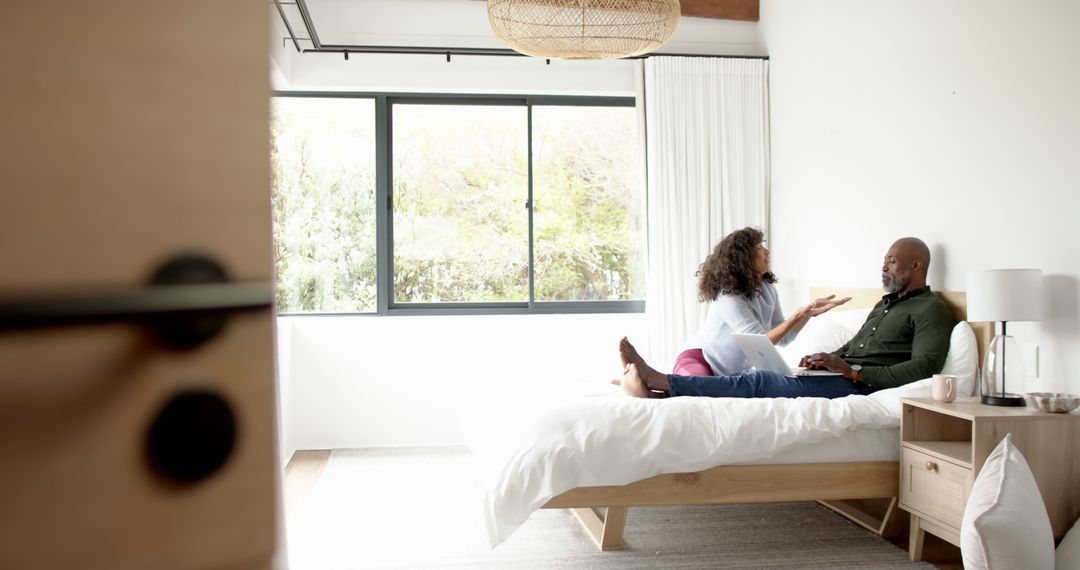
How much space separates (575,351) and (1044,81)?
2.72 metres

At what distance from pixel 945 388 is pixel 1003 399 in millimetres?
160

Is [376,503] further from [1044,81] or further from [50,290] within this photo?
[50,290]

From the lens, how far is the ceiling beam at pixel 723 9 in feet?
15.4

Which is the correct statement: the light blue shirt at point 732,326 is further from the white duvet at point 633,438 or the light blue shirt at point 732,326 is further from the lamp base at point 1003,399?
the lamp base at point 1003,399

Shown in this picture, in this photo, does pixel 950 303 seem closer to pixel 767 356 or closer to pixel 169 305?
pixel 767 356

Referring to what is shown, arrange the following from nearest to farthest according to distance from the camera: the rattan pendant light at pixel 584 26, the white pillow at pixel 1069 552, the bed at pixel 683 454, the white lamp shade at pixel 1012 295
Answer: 1. the white pillow at pixel 1069 552
2. the bed at pixel 683 454
3. the white lamp shade at pixel 1012 295
4. the rattan pendant light at pixel 584 26

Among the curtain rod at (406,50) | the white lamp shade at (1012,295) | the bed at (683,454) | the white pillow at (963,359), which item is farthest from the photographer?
the curtain rod at (406,50)

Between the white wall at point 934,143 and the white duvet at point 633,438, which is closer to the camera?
the white duvet at point 633,438

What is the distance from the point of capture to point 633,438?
239cm

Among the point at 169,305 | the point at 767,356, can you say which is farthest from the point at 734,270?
the point at 169,305

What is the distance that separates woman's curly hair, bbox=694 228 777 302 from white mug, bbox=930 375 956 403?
44.1 inches

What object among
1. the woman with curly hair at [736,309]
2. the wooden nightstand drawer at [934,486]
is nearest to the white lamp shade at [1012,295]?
the wooden nightstand drawer at [934,486]

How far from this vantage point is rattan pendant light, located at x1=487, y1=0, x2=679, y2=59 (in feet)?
10.6

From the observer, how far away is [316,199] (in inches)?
176
